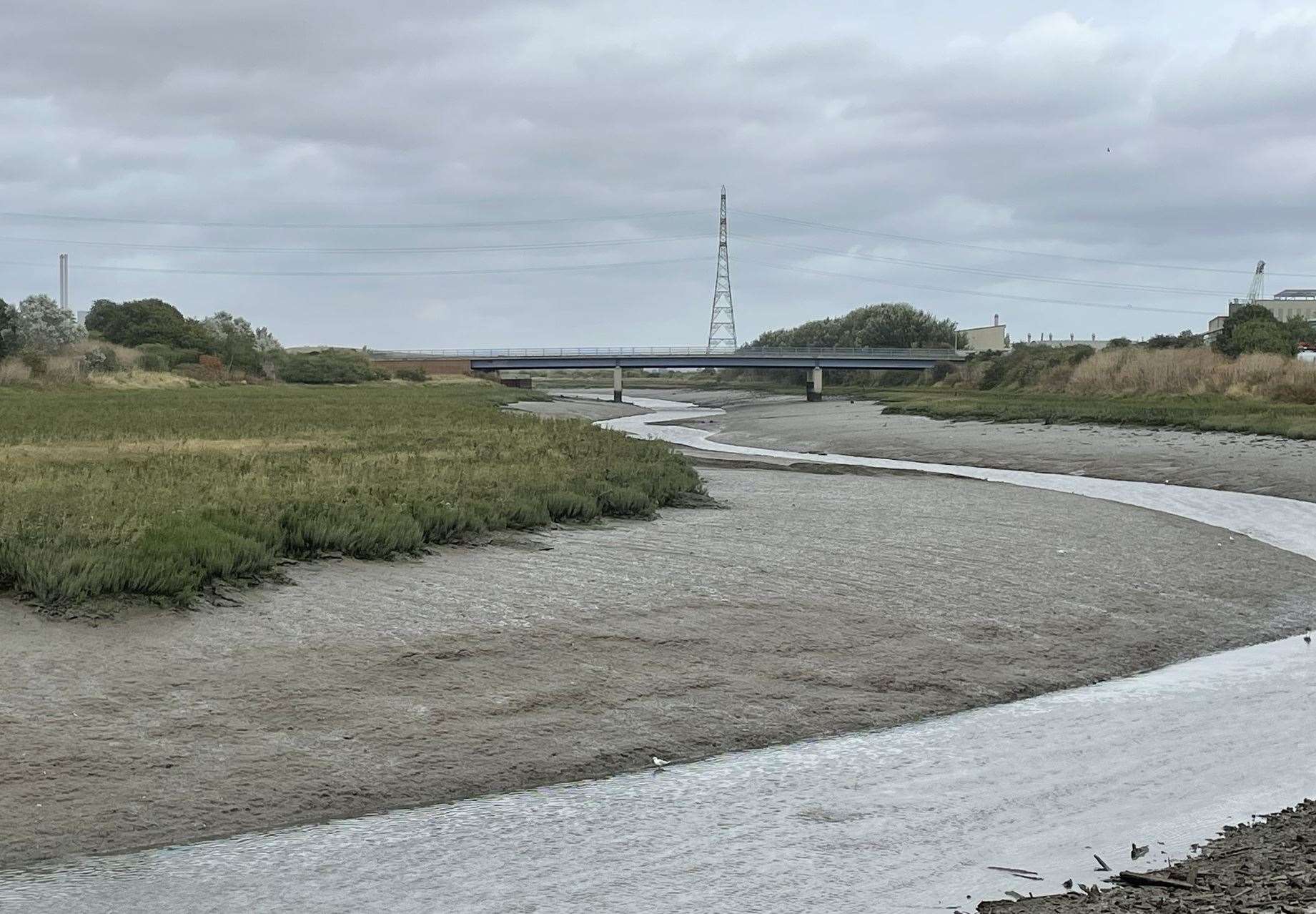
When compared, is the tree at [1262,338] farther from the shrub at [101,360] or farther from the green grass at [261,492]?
the shrub at [101,360]

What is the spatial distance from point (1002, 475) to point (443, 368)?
12358cm

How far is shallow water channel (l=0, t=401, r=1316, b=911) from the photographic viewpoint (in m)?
7.21

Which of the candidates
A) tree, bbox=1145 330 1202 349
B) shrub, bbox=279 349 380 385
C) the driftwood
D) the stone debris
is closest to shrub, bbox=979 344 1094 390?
tree, bbox=1145 330 1202 349

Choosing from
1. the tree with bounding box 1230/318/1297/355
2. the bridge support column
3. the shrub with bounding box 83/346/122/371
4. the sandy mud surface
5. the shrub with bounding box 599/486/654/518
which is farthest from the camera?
the bridge support column

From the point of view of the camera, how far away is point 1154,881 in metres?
6.88

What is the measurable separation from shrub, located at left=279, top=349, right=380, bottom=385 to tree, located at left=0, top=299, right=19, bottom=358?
4058 centimetres

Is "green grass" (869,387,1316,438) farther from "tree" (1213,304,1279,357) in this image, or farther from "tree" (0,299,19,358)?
"tree" (0,299,19,358)

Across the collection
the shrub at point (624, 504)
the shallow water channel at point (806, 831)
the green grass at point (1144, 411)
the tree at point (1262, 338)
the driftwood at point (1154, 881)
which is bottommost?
the shallow water channel at point (806, 831)

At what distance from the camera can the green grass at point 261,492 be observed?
1312 cm

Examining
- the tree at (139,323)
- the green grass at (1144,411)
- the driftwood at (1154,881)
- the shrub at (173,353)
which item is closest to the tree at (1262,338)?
the green grass at (1144,411)

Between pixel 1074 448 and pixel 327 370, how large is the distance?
112 metres

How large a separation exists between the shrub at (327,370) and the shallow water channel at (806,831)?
439 feet

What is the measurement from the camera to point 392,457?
91.7ft

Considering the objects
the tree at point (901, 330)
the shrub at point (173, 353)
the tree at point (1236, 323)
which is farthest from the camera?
the tree at point (901, 330)
